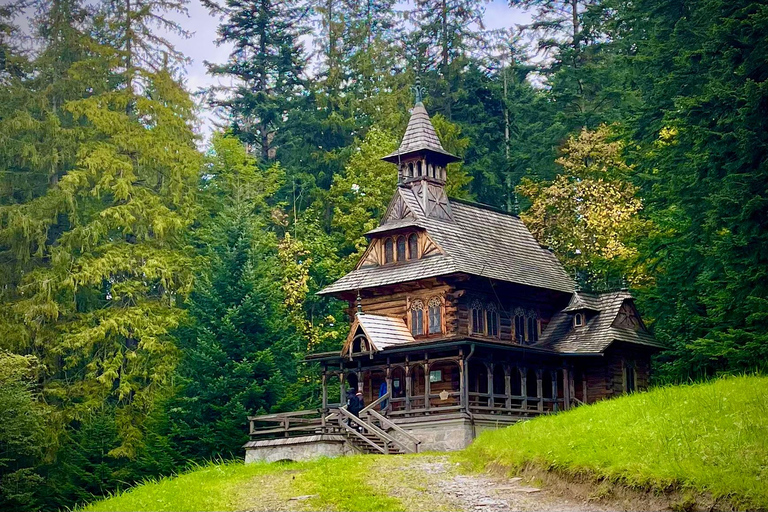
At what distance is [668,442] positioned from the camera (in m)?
23.1

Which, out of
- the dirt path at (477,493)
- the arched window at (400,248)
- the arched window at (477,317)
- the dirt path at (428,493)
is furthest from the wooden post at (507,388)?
the dirt path at (477,493)

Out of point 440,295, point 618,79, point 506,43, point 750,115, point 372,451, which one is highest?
point 506,43

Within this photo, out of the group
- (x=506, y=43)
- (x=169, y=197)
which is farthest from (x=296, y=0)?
(x=169, y=197)

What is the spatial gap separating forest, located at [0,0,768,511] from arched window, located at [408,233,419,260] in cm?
578

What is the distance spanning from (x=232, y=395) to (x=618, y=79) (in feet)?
99.6

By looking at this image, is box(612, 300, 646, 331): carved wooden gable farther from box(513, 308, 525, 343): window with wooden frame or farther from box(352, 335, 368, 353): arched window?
box(352, 335, 368, 353): arched window

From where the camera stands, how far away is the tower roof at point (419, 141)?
4831 cm

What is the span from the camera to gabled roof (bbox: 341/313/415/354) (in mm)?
41969

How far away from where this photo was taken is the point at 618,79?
2436 inches

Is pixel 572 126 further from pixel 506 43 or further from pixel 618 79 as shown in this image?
pixel 506 43

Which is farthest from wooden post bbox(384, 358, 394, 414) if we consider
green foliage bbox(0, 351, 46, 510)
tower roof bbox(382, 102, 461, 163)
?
green foliage bbox(0, 351, 46, 510)

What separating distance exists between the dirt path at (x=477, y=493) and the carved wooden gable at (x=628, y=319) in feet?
57.8

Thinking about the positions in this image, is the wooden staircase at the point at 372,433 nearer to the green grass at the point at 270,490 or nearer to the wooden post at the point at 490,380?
the green grass at the point at 270,490

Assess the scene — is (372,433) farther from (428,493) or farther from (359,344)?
(428,493)
